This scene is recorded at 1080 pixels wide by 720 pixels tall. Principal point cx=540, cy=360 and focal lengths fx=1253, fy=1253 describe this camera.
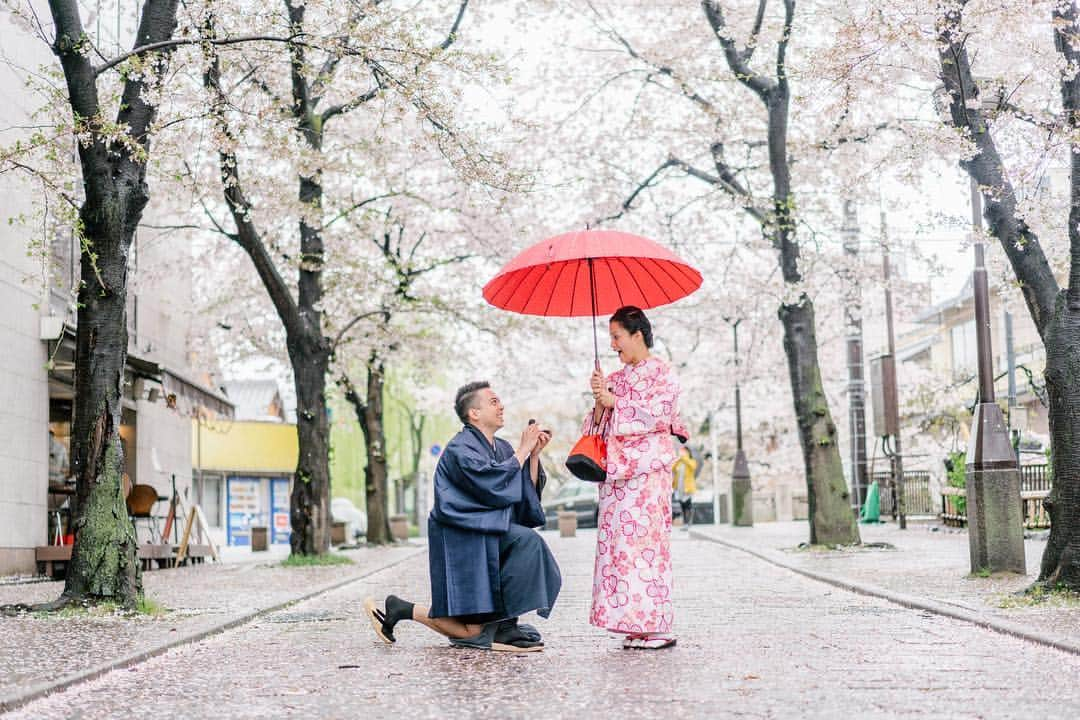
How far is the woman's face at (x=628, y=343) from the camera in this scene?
302 inches

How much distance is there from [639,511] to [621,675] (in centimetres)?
126

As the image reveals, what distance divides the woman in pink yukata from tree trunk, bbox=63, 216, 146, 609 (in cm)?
496

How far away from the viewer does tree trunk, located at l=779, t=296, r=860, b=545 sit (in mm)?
18703

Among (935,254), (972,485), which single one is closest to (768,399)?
(935,254)

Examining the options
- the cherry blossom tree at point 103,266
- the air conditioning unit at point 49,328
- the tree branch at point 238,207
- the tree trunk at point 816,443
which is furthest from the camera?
the tree trunk at point 816,443

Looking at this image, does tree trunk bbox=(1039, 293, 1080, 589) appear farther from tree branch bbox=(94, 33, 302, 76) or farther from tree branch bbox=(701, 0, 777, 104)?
tree branch bbox=(701, 0, 777, 104)

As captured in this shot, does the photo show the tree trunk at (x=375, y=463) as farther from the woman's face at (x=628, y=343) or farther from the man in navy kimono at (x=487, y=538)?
the woman's face at (x=628, y=343)

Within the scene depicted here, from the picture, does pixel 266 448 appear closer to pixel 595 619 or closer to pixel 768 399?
pixel 768 399

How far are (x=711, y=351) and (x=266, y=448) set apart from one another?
640 inches

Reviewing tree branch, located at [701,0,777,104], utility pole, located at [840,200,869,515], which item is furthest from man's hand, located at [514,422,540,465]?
utility pole, located at [840,200,869,515]

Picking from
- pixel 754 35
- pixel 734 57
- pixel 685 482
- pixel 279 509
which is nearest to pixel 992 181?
pixel 754 35

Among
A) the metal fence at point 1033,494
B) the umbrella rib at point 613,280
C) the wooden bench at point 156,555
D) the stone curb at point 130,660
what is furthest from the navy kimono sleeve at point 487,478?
the metal fence at point 1033,494

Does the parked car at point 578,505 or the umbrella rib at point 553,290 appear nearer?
the umbrella rib at point 553,290

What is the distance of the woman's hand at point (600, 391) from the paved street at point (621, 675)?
1.49 m
